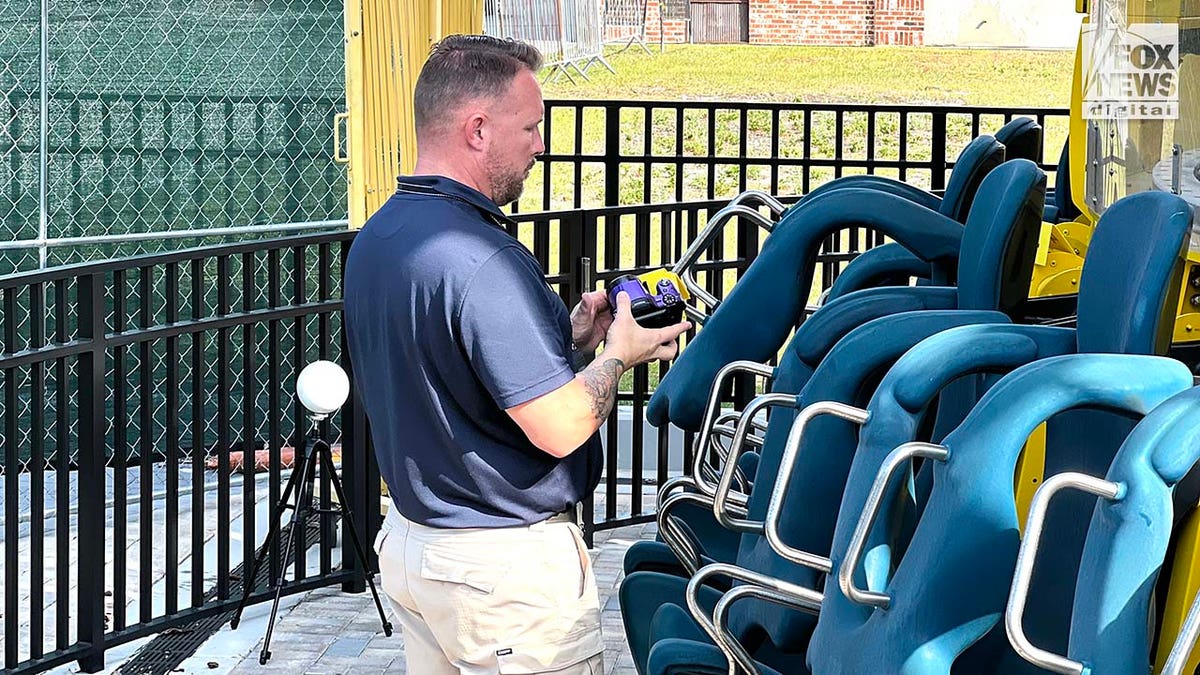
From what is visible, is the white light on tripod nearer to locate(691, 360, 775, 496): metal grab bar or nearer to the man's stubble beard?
the man's stubble beard

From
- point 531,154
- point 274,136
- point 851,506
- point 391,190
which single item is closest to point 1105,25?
point 531,154

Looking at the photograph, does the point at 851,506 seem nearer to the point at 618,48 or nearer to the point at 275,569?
the point at 275,569

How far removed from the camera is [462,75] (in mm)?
2721

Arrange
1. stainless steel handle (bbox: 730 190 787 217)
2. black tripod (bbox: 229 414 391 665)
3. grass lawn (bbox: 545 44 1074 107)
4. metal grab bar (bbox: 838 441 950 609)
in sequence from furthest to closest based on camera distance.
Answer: grass lawn (bbox: 545 44 1074 107) < black tripod (bbox: 229 414 391 665) < stainless steel handle (bbox: 730 190 787 217) < metal grab bar (bbox: 838 441 950 609)

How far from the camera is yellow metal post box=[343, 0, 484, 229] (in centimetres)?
577

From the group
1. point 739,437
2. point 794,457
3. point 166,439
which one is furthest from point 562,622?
point 166,439

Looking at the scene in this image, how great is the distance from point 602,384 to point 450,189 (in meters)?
0.41

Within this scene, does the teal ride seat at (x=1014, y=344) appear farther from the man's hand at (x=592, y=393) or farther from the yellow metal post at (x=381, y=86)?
the yellow metal post at (x=381, y=86)

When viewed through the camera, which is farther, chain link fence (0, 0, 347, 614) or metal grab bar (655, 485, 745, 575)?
chain link fence (0, 0, 347, 614)

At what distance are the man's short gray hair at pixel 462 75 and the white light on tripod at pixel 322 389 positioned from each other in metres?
1.96

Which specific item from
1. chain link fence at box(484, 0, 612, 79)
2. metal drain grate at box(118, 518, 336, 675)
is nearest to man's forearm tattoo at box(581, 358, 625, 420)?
metal drain grate at box(118, 518, 336, 675)

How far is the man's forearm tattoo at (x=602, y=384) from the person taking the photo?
8.93ft

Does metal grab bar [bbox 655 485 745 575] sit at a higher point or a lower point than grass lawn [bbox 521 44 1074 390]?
lower

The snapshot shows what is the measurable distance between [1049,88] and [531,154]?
18543 mm
